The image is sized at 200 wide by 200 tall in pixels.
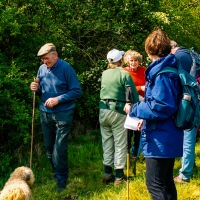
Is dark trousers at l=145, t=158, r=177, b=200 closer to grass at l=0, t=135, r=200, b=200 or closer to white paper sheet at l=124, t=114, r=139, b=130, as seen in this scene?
white paper sheet at l=124, t=114, r=139, b=130

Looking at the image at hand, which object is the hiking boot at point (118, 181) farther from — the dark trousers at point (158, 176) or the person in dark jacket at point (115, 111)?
the dark trousers at point (158, 176)

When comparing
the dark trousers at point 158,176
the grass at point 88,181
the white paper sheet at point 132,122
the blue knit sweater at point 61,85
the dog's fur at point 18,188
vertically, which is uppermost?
the blue knit sweater at point 61,85

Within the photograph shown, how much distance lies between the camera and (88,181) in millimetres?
5480

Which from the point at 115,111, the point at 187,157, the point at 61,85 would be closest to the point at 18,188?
the point at 61,85

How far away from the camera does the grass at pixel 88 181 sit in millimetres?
4504

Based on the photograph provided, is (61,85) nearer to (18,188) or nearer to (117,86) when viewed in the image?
(117,86)

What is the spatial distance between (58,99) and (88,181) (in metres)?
1.50

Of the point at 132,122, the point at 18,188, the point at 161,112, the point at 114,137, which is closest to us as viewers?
the point at 161,112

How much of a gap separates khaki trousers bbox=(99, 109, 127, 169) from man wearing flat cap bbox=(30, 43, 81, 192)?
56 centimetres

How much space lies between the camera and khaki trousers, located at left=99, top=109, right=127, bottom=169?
5.14 meters

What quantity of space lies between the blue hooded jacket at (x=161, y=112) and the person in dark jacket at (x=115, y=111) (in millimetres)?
1712

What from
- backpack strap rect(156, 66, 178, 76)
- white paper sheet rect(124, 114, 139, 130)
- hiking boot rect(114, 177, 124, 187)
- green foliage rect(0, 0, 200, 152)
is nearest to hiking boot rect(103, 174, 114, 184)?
hiking boot rect(114, 177, 124, 187)

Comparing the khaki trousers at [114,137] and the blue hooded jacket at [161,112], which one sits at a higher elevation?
the blue hooded jacket at [161,112]

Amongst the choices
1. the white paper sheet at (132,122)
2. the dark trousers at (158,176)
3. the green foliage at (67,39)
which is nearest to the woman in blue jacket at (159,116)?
the dark trousers at (158,176)
